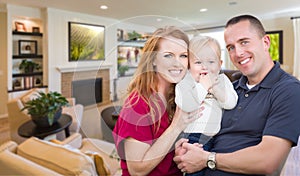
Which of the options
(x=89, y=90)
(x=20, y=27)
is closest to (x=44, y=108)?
(x=89, y=90)

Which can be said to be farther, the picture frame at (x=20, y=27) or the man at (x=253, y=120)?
the picture frame at (x=20, y=27)

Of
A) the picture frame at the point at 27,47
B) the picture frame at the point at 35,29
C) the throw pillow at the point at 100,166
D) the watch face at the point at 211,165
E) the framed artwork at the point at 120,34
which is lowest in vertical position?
Result: the throw pillow at the point at 100,166

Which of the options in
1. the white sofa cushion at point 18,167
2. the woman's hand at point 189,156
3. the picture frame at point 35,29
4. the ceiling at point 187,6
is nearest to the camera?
the woman's hand at point 189,156

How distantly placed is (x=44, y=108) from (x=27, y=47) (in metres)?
3.13

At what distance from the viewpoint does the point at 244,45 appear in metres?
0.71

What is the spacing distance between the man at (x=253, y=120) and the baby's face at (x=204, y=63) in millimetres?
200

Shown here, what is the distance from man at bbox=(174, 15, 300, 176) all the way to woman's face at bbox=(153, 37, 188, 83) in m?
0.22

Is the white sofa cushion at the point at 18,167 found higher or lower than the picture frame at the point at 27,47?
lower

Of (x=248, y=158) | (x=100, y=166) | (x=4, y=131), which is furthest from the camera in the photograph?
(x=4, y=131)

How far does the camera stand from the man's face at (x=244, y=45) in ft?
2.30

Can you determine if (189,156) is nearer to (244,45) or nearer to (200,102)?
(200,102)

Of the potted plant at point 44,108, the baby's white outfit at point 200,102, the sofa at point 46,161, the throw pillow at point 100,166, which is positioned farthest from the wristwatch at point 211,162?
the potted plant at point 44,108

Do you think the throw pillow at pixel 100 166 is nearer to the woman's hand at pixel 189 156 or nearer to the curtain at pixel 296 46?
the woman's hand at pixel 189 156

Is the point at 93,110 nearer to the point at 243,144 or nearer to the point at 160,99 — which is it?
the point at 160,99
